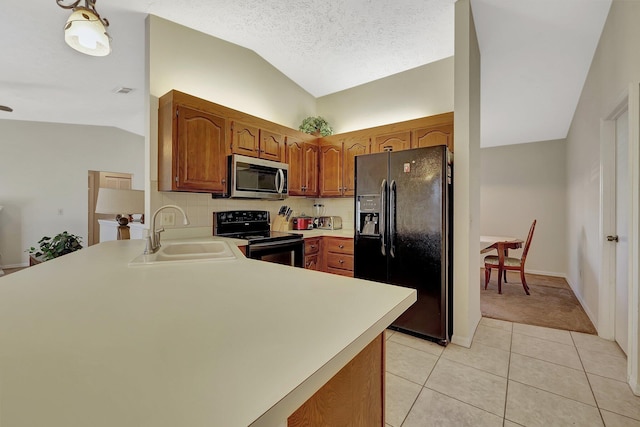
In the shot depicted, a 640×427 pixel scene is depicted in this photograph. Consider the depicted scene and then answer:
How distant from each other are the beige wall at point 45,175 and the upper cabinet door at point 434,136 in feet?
20.8

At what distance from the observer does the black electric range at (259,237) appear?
2676 millimetres

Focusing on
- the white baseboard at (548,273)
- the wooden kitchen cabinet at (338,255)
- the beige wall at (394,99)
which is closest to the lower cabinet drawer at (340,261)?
the wooden kitchen cabinet at (338,255)

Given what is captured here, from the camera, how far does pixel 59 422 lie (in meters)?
0.35

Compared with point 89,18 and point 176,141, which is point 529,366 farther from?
point 89,18

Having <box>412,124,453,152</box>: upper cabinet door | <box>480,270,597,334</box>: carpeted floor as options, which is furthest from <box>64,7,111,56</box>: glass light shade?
<box>480,270,597,334</box>: carpeted floor

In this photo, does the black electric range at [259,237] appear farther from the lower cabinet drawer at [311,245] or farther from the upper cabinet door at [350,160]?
the upper cabinet door at [350,160]

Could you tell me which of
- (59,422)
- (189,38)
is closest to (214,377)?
(59,422)

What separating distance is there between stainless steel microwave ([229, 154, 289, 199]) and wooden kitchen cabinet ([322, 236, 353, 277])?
2.61 feet

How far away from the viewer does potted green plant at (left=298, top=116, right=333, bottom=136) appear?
3846 mm

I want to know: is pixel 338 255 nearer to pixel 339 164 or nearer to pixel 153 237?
pixel 339 164

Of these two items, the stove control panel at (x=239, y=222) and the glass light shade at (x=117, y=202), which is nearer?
the glass light shade at (x=117, y=202)

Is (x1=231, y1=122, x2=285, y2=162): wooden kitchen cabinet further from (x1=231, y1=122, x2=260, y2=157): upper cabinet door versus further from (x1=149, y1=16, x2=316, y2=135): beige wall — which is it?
(x1=149, y1=16, x2=316, y2=135): beige wall

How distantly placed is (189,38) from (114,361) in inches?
126

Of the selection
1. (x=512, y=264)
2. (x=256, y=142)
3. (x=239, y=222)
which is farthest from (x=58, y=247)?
(x=512, y=264)
